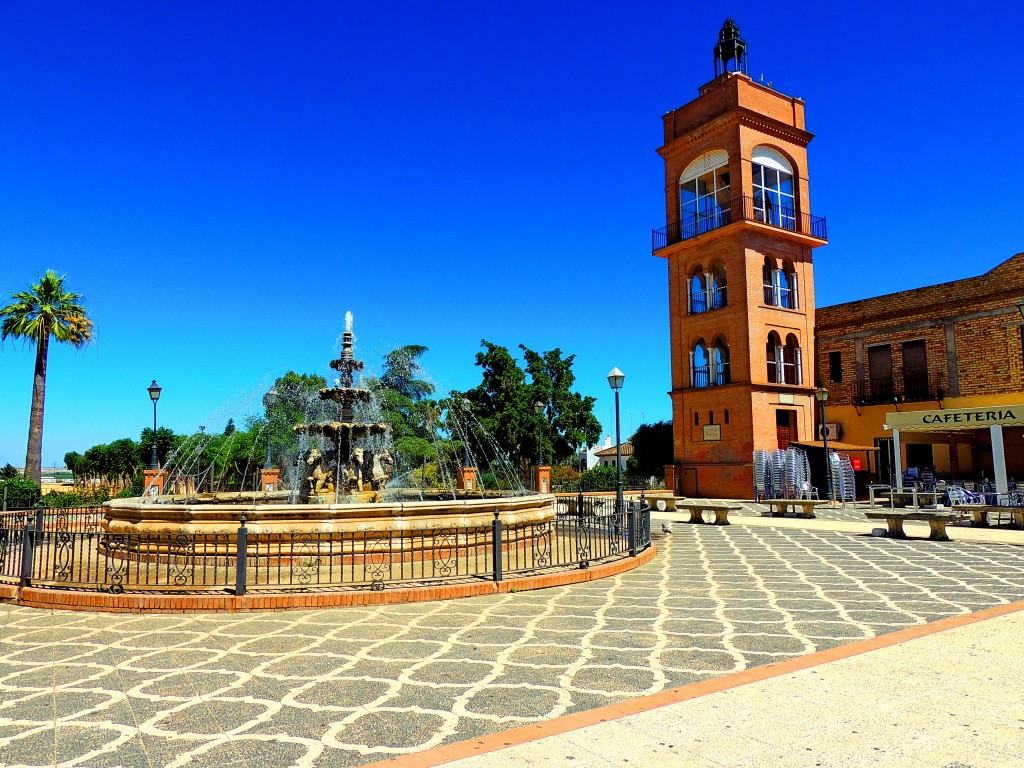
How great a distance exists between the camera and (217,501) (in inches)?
629

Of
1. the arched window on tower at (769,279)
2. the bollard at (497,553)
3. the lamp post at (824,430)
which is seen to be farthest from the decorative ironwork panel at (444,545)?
the arched window on tower at (769,279)

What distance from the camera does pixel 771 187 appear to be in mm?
32031

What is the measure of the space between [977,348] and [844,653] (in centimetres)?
2784

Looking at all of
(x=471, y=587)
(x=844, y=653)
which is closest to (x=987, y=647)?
(x=844, y=653)

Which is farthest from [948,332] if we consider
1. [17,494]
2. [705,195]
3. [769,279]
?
[17,494]

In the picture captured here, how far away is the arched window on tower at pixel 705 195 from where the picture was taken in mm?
31625

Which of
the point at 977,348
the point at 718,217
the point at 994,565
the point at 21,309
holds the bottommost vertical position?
the point at 994,565

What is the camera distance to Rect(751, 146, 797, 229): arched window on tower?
31078 millimetres

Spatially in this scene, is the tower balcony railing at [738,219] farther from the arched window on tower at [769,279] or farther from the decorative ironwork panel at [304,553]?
the decorative ironwork panel at [304,553]

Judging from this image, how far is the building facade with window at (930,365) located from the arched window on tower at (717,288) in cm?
505

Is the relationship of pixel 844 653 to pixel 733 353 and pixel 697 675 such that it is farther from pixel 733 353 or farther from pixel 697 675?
pixel 733 353

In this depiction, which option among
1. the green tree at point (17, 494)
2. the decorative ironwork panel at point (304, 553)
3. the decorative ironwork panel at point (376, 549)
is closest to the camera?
the decorative ironwork panel at point (304, 553)

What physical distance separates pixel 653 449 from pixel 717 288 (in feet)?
58.1

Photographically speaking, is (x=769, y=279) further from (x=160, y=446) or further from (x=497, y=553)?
(x=160, y=446)
